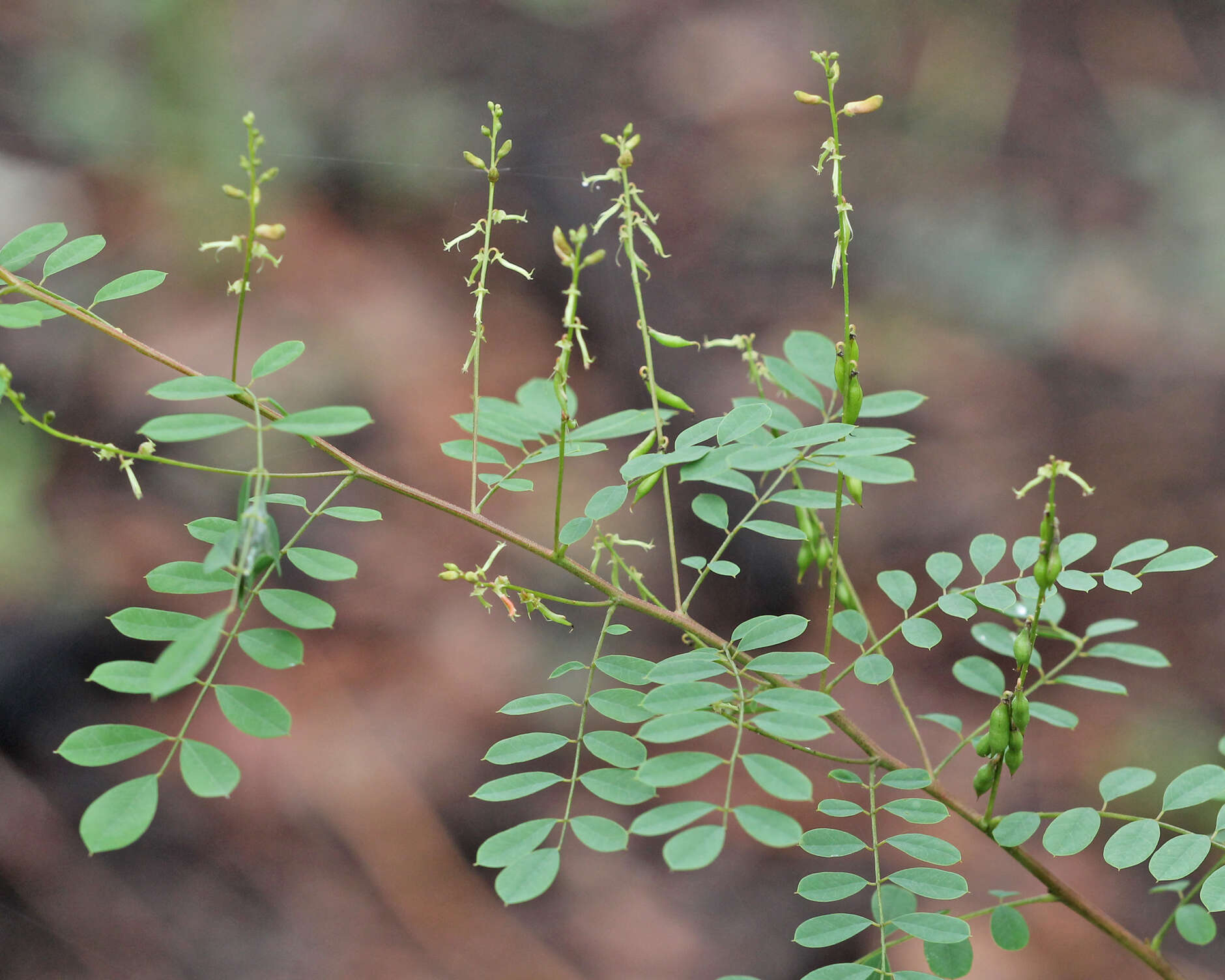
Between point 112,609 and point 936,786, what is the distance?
225 cm

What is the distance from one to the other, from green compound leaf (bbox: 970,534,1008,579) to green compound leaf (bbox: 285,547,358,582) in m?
Result: 0.70

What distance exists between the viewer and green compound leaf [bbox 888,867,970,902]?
905mm

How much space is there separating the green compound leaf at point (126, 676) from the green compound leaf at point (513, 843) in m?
0.32

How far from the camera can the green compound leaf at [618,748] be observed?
33.4 inches

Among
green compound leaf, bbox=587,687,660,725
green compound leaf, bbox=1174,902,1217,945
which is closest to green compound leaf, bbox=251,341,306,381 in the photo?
green compound leaf, bbox=587,687,660,725

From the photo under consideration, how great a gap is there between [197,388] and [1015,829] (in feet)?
2.93

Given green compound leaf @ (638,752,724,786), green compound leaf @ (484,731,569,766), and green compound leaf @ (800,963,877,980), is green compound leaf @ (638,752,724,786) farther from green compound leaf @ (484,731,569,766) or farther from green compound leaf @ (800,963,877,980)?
green compound leaf @ (800,963,877,980)

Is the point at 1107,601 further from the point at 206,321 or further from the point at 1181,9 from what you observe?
the point at 206,321

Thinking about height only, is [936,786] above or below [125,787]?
below

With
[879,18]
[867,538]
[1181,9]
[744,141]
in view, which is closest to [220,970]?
[867,538]

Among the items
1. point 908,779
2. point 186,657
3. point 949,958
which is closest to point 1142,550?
point 908,779

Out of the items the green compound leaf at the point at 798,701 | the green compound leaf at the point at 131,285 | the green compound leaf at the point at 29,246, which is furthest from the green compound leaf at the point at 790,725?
the green compound leaf at the point at 29,246

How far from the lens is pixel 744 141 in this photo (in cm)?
296

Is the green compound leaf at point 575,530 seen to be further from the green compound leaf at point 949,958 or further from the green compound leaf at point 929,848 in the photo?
the green compound leaf at point 949,958
